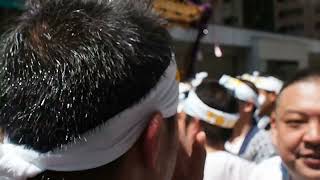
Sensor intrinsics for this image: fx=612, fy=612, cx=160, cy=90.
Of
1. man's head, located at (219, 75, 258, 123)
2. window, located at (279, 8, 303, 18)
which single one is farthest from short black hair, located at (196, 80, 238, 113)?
window, located at (279, 8, 303, 18)

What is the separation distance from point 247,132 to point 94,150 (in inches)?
92.1

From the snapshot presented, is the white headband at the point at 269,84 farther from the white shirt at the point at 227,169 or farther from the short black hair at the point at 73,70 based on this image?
the short black hair at the point at 73,70

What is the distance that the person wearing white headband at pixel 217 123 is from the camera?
2.14 meters

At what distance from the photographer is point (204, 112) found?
2520 millimetres

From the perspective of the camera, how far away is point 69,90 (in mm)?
892

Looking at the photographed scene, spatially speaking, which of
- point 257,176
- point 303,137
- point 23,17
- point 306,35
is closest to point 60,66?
point 23,17

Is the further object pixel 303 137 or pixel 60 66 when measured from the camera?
pixel 303 137

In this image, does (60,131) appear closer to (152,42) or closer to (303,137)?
(152,42)

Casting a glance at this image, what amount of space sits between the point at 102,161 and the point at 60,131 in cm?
8

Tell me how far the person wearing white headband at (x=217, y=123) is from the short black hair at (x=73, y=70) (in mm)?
1257

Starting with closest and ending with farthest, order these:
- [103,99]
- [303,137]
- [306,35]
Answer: [103,99]
[303,137]
[306,35]

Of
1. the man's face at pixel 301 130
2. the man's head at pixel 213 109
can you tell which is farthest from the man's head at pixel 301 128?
the man's head at pixel 213 109

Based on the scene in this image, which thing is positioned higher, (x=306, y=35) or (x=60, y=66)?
(x=60, y=66)

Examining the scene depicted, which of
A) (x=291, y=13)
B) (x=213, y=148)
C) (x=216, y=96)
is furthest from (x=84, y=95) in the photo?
(x=291, y=13)
